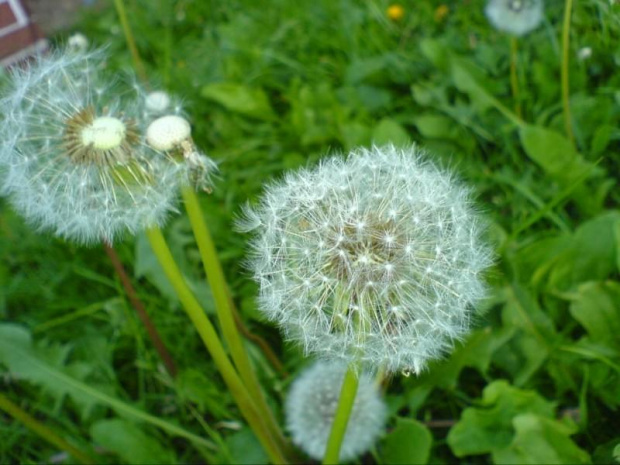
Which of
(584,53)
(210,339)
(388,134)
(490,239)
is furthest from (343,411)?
(584,53)

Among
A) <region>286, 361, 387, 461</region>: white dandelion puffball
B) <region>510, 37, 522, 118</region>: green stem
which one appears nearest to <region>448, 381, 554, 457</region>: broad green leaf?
<region>286, 361, 387, 461</region>: white dandelion puffball

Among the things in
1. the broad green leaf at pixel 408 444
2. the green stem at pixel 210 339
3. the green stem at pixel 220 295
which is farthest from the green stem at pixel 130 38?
the broad green leaf at pixel 408 444

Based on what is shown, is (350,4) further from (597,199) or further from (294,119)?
(597,199)

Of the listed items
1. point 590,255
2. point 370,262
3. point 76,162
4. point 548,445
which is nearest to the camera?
point 370,262

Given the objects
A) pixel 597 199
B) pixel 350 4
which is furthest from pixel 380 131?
pixel 350 4

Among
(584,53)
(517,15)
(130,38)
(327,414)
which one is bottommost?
(327,414)

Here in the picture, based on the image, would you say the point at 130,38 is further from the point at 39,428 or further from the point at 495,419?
the point at 495,419
